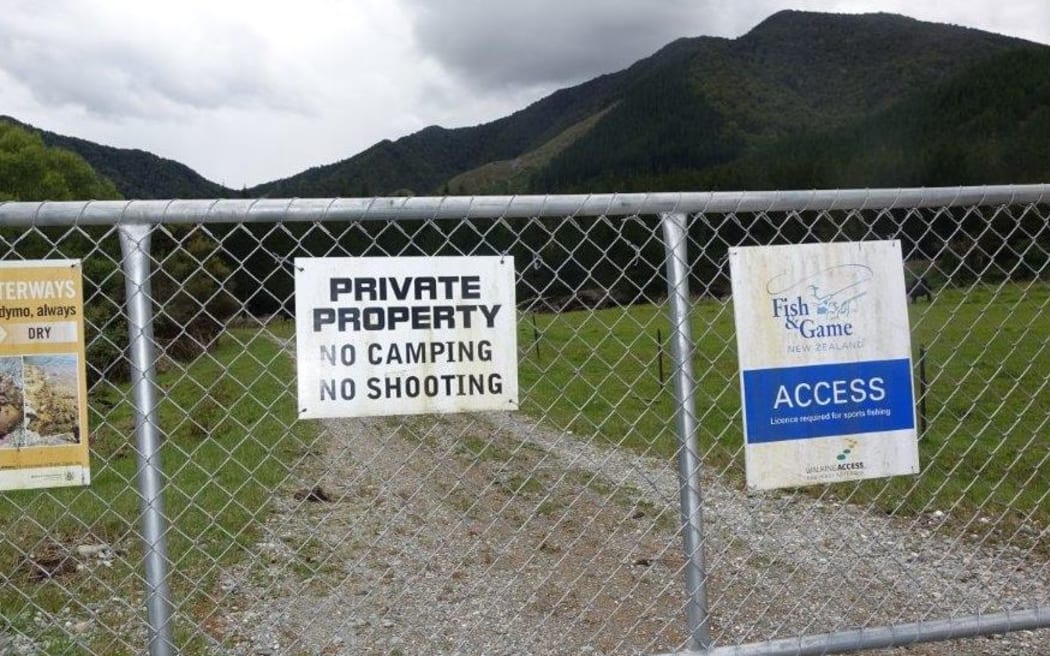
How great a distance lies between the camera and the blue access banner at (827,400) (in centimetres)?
296

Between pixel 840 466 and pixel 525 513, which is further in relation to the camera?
pixel 525 513

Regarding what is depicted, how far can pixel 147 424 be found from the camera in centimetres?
258

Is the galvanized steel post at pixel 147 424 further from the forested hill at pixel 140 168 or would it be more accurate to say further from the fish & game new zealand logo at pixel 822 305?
the forested hill at pixel 140 168

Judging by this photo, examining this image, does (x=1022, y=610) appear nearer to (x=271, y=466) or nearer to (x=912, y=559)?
(x=912, y=559)

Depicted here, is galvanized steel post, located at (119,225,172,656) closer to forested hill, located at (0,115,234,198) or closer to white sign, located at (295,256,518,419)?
white sign, located at (295,256,518,419)

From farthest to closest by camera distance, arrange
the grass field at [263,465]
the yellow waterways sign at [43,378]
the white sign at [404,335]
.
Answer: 1. the grass field at [263,465]
2. the white sign at [404,335]
3. the yellow waterways sign at [43,378]

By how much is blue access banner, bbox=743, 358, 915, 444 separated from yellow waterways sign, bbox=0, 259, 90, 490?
2.01 m

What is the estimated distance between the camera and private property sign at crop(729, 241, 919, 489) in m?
Result: 2.96

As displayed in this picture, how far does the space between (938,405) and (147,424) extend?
1328 cm

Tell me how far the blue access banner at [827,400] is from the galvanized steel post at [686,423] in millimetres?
195

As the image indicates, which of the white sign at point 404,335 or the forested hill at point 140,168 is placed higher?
the forested hill at point 140,168

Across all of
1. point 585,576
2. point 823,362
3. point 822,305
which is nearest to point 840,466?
point 823,362

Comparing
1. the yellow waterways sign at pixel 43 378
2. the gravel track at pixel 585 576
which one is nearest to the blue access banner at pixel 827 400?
the gravel track at pixel 585 576

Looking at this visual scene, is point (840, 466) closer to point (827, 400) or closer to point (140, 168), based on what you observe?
point (827, 400)
